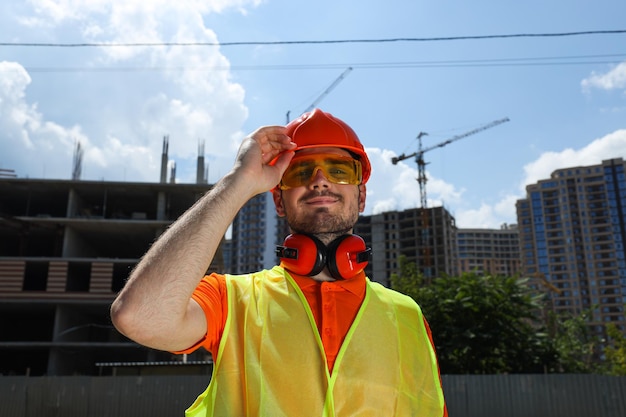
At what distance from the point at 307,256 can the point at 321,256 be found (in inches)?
2.4

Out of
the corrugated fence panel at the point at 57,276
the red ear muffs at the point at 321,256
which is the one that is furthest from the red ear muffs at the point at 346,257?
the corrugated fence panel at the point at 57,276

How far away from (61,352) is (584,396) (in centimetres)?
3313

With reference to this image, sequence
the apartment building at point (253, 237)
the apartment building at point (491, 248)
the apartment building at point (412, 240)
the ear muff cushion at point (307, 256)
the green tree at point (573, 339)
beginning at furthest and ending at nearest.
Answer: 1. the apartment building at point (491, 248)
2. the apartment building at point (253, 237)
3. the apartment building at point (412, 240)
4. the green tree at point (573, 339)
5. the ear muff cushion at point (307, 256)

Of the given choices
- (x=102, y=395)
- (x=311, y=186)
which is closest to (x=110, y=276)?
(x=102, y=395)

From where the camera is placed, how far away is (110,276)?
117 feet

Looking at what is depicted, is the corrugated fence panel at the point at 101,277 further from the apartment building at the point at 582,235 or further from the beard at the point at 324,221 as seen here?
the apartment building at the point at 582,235

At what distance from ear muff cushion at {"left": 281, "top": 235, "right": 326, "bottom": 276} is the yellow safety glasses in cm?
25

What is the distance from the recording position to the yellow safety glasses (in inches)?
83.9

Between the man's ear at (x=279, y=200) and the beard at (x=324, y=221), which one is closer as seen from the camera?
the beard at (x=324, y=221)

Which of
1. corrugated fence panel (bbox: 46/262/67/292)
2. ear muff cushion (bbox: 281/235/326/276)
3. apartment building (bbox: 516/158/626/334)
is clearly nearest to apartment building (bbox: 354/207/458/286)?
apartment building (bbox: 516/158/626/334)

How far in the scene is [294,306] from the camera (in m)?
1.91

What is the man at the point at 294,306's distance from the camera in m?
1.57

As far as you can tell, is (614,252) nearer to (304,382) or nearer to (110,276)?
(110,276)

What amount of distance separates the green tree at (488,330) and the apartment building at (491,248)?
101816 millimetres
